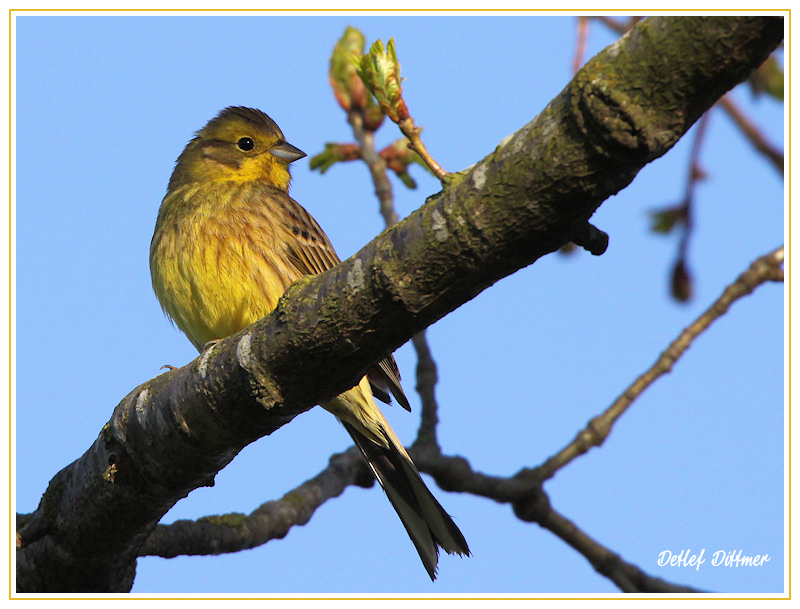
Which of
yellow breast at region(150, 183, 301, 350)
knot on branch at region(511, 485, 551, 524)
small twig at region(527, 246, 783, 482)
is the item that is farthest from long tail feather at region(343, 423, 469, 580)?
yellow breast at region(150, 183, 301, 350)

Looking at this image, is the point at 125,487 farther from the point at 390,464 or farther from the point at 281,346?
the point at 390,464

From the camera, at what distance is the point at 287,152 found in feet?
22.3

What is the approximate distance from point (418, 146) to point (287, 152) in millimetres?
4078

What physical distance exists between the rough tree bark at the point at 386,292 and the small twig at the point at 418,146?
98 mm

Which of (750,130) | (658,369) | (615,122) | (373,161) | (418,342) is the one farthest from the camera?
(373,161)

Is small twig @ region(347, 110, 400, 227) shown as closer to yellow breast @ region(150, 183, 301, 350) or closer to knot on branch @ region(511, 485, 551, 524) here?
yellow breast @ region(150, 183, 301, 350)

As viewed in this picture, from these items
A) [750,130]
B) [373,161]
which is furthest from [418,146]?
[373,161]

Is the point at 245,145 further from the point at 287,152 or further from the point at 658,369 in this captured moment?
the point at 658,369

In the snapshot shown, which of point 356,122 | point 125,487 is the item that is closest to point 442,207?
point 125,487

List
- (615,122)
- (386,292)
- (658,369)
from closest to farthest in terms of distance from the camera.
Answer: (615,122), (386,292), (658,369)

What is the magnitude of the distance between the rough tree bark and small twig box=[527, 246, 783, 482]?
2.47 meters

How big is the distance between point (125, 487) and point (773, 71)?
3683 mm

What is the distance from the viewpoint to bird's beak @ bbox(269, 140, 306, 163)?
22.2 feet
